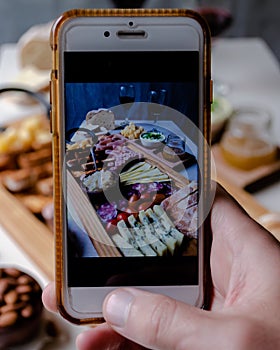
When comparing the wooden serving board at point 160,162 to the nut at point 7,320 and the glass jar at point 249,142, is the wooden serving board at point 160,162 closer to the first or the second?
the nut at point 7,320

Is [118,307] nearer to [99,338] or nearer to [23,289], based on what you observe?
[99,338]

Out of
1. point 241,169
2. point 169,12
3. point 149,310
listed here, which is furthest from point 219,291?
point 241,169

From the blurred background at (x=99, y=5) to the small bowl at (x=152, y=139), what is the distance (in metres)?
1.94

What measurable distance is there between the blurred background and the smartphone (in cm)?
192

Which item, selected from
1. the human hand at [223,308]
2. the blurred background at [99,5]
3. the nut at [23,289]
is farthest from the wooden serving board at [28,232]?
the blurred background at [99,5]

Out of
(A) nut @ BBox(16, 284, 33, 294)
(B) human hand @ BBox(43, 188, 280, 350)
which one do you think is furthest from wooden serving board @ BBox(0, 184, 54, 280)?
(B) human hand @ BBox(43, 188, 280, 350)

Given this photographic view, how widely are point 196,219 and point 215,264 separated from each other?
1.8 inches

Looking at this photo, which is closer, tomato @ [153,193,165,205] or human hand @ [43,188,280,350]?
human hand @ [43,188,280,350]

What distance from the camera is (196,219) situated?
0.60 m

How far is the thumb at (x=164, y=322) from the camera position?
1.53ft

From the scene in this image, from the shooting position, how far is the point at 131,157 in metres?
0.60

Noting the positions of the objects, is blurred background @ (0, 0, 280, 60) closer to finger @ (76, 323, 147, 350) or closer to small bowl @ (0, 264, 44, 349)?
small bowl @ (0, 264, 44, 349)

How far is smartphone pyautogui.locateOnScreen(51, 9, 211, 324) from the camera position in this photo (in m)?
0.58

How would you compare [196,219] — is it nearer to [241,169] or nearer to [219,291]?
[219,291]
